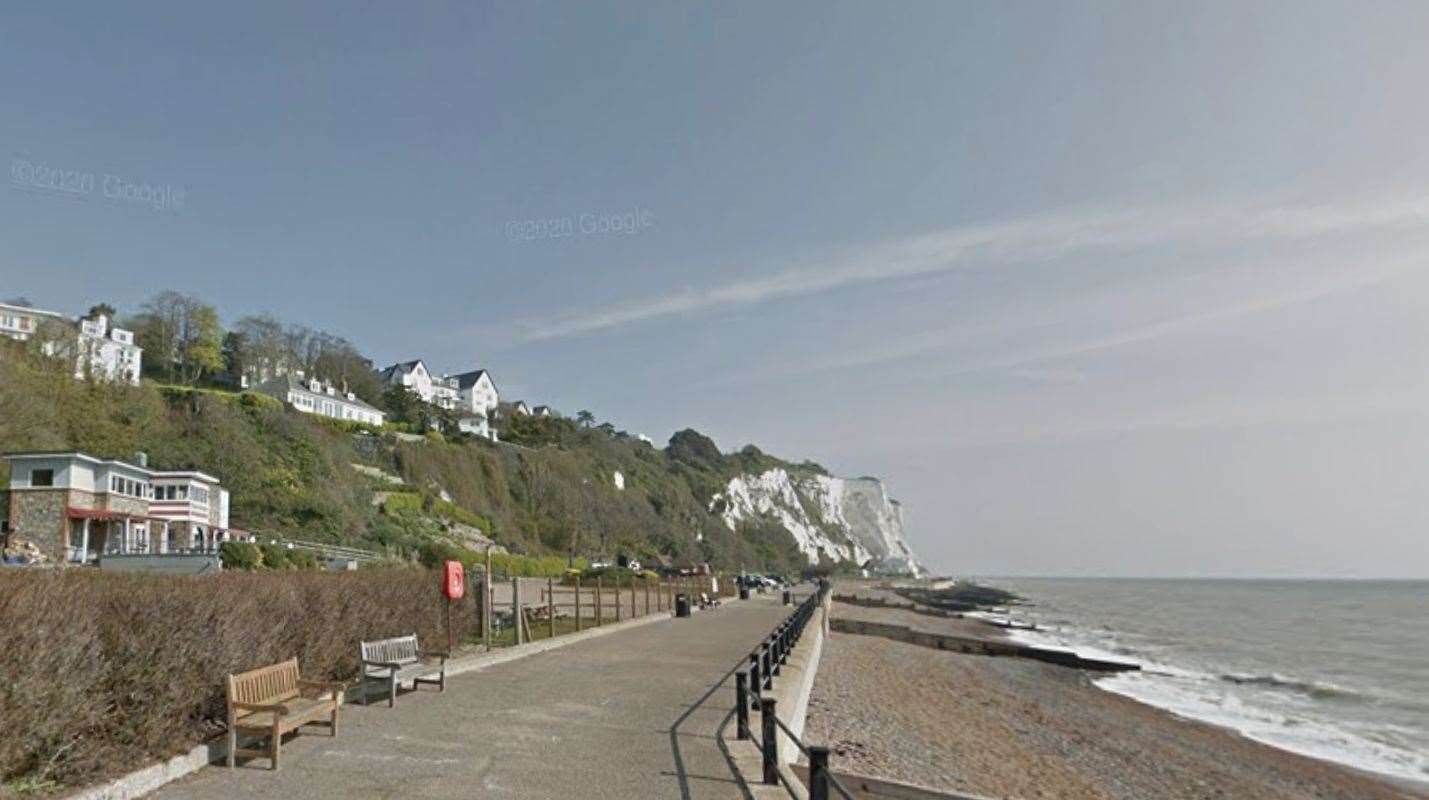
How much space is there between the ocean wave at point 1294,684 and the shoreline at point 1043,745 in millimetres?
8199

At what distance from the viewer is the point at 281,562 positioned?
34594 mm

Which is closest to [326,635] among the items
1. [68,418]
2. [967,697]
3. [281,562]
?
[967,697]

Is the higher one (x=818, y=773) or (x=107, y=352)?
(x=107, y=352)

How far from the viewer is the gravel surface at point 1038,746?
596 inches

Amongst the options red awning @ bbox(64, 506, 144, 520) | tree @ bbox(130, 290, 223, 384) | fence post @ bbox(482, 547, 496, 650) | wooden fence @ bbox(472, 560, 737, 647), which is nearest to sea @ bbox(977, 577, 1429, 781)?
wooden fence @ bbox(472, 560, 737, 647)

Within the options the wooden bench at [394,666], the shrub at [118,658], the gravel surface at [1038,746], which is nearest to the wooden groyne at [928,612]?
the gravel surface at [1038,746]

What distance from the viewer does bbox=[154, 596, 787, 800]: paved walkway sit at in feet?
26.5

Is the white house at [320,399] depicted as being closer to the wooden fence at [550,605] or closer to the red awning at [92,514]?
the red awning at [92,514]

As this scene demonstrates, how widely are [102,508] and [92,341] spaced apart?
31905mm

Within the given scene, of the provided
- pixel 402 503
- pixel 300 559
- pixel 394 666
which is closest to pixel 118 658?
pixel 394 666

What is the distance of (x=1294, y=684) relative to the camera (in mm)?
33906

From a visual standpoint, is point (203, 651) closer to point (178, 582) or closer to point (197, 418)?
point (178, 582)

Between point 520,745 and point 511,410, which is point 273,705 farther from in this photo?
point 511,410

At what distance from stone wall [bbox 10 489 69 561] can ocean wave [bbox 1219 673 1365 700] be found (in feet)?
145
